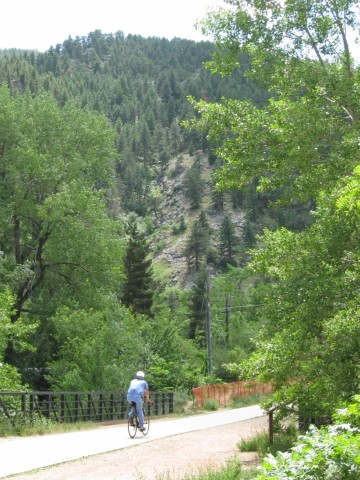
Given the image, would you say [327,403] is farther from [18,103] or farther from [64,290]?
[18,103]

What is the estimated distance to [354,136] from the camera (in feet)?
39.7

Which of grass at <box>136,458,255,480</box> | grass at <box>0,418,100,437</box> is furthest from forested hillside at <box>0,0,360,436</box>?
grass at <box>0,418,100,437</box>

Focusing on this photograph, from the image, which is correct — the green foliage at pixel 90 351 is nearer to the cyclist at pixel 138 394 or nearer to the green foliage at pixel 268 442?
the cyclist at pixel 138 394

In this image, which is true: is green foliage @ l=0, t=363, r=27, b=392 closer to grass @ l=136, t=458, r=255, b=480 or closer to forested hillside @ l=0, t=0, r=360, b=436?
forested hillside @ l=0, t=0, r=360, b=436

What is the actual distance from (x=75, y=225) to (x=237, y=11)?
18505 mm

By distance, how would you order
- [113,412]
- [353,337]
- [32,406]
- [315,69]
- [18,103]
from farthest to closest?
[18,103] → [113,412] → [32,406] → [315,69] → [353,337]

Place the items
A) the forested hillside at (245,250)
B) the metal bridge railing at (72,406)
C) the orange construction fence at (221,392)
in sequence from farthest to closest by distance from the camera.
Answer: the orange construction fence at (221,392)
the metal bridge railing at (72,406)
the forested hillside at (245,250)

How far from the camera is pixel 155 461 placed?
40.9 ft

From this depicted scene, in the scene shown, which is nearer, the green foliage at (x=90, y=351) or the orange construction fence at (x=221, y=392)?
the green foliage at (x=90, y=351)

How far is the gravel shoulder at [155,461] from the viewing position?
10.3 m

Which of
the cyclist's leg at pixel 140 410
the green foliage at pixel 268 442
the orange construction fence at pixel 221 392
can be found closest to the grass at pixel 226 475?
the green foliage at pixel 268 442

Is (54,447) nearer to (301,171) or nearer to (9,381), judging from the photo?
(301,171)

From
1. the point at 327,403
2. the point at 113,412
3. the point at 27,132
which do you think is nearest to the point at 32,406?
the point at 113,412

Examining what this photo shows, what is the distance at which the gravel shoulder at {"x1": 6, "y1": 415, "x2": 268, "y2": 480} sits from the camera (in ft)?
33.7
